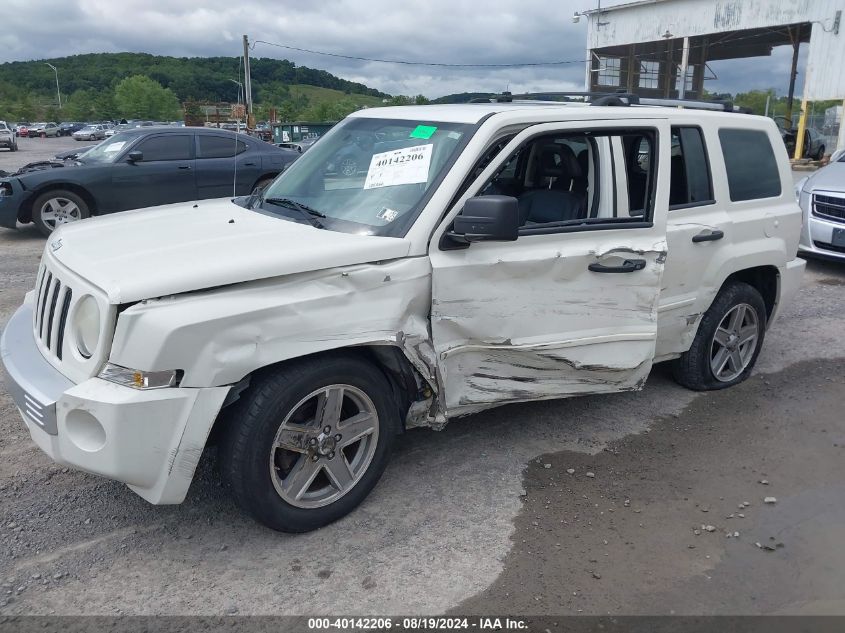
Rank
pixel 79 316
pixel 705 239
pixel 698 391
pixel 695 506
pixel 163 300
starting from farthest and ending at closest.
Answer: pixel 698 391 < pixel 705 239 < pixel 695 506 < pixel 79 316 < pixel 163 300

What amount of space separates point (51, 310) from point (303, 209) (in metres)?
1.30

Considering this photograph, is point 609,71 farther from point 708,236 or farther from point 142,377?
point 142,377

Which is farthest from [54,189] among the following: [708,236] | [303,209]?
[708,236]

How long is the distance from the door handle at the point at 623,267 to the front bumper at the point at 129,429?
2039mm

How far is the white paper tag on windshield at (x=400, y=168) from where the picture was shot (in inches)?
142

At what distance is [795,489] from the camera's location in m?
3.82

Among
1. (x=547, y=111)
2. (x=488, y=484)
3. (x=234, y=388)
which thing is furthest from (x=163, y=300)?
(x=547, y=111)

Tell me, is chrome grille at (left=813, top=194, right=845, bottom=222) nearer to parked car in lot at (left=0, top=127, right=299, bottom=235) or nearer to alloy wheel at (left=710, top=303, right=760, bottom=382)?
alloy wheel at (left=710, top=303, right=760, bottom=382)

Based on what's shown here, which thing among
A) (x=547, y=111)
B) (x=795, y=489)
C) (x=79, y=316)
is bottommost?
(x=795, y=489)

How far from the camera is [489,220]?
3.27m

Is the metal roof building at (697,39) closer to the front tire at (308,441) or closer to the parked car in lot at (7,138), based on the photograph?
the front tire at (308,441)

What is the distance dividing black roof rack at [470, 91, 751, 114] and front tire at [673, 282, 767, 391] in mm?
1272

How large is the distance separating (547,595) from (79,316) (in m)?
2.24

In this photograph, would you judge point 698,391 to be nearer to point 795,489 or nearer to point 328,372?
point 795,489
